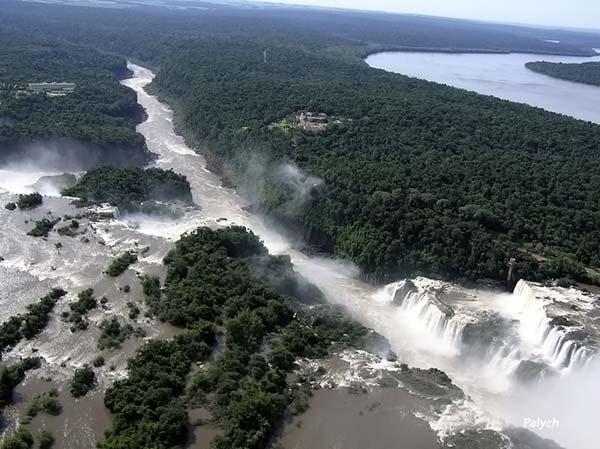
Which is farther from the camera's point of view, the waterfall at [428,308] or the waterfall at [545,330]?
the waterfall at [428,308]

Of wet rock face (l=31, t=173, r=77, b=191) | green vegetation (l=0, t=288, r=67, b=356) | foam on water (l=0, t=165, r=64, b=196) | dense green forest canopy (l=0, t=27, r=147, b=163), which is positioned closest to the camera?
green vegetation (l=0, t=288, r=67, b=356)

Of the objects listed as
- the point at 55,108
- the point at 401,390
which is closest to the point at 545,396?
the point at 401,390

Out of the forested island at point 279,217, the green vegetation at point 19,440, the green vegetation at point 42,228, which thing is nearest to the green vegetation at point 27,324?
the forested island at point 279,217

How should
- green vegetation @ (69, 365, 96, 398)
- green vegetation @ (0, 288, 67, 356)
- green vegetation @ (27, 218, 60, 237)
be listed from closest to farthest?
green vegetation @ (69, 365, 96, 398) → green vegetation @ (0, 288, 67, 356) → green vegetation @ (27, 218, 60, 237)

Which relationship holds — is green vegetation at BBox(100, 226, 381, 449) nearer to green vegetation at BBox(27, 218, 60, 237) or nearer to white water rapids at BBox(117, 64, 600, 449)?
white water rapids at BBox(117, 64, 600, 449)

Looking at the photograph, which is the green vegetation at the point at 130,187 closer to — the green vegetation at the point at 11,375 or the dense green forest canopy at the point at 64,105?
the dense green forest canopy at the point at 64,105

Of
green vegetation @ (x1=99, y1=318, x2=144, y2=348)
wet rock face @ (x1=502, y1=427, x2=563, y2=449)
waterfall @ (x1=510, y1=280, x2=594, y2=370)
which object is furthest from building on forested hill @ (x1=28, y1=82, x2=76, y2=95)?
wet rock face @ (x1=502, y1=427, x2=563, y2=449)

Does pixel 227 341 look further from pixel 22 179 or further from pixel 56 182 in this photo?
pixel 22 179
